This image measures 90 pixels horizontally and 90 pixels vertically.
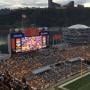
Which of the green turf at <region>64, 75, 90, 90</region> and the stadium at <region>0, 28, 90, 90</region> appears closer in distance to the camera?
the green turf at <region>64, 75, 90, 90</region>

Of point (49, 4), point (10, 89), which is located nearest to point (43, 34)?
point (10, 89)

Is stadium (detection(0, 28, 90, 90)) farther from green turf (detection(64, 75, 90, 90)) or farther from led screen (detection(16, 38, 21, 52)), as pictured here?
green turf (detection(64, 75, 90, 90))

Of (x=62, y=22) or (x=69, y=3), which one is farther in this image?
(x=69, y=3)

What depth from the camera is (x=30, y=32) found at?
5641cm

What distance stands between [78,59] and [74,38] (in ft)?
128

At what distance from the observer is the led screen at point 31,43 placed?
5372 centimetres

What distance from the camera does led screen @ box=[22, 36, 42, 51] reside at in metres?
53.7

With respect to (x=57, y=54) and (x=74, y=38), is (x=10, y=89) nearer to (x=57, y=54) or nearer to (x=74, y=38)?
(x=57, y=54)

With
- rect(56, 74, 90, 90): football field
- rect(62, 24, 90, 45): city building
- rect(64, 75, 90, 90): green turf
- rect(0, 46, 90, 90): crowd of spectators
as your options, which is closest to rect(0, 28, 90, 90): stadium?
rect(0, 46, 90, 90): crowd of spectators

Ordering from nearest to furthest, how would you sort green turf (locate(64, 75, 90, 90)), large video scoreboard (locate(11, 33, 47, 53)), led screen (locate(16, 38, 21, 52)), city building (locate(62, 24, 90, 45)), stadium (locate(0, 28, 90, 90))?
green turf (locate(64, 75, 90, 90)), stadium (locate(0, 28, 90, 90)), large video scoreboard (locate(11, 33, 47, 53)), led screen (locate(16, 38, 21, 52)), city building (locate(62, 24, 90, 45))

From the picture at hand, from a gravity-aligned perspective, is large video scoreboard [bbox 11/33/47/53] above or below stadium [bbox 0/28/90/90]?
above

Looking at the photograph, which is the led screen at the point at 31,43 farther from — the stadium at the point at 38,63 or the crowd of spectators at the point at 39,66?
the crowd of spectators at the point at 39,66

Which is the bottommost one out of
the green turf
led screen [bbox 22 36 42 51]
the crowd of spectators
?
the green turf

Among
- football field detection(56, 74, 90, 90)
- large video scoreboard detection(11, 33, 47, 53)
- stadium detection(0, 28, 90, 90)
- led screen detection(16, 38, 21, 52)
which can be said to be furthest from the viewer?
led screen detection(16, 38, 21, 52)
